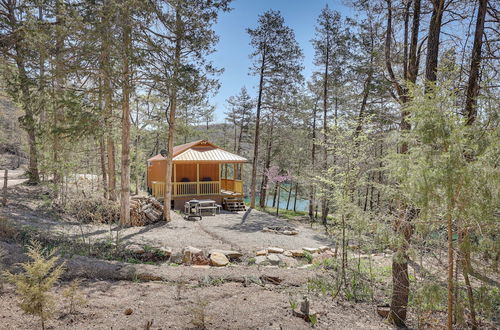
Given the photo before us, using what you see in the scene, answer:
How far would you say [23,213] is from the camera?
8.18 metres

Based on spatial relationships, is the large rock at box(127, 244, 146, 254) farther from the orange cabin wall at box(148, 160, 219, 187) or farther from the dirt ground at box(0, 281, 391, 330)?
the orange cabin wall at box(148, 160, 219, 187)

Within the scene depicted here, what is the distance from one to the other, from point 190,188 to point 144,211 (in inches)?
184

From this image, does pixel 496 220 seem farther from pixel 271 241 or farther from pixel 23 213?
pixel 23 213

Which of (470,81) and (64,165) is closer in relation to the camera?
(470,81)

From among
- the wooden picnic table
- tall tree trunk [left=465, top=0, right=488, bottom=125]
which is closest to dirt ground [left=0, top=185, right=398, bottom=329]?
tall tree trunk [left=465, top=0, right=488, bottom=125]

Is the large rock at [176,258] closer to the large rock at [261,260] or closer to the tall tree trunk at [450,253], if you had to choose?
the large rock at [261,260]

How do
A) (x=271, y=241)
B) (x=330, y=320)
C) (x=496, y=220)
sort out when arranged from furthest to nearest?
(x=271, y=241)
(x=330, y=320)
(x=496, y=220)

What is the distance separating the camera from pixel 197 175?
1486 cm

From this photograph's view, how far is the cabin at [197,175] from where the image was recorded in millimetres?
14613

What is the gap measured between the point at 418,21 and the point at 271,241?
22.4 feet

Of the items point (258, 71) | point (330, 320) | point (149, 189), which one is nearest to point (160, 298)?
point (330, 320)

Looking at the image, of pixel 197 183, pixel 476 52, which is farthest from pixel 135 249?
pixel 197 183

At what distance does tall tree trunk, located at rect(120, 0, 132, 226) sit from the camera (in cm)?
750

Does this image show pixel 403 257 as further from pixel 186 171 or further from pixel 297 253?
pixel 186 171
